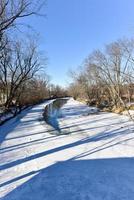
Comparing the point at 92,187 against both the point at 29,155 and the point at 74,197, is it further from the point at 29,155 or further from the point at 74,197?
the point at 29,155

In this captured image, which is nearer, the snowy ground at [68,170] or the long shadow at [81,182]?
the long shadow at [81,182]

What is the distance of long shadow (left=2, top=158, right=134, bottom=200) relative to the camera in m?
6.30

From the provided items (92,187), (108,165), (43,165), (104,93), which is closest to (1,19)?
(43,165)

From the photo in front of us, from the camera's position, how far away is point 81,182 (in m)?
7.17

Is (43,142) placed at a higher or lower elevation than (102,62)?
lower

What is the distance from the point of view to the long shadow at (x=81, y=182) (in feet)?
20.7

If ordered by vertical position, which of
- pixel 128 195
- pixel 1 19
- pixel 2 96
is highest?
pixel 1 19

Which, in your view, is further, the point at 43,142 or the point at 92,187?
the point at 43,142

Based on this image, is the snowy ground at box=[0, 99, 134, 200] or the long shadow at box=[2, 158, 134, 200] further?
the snowy ground at box=[0, 99, 134, 200]

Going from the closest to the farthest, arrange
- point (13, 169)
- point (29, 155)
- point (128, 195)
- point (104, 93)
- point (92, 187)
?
point (128, 195) < point (92, 187) < point (13, 169) < point (29, 155) < point (104, 93)

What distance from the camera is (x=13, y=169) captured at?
8.55 meters

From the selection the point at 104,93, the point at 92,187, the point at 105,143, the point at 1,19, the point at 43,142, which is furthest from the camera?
the point at 104,93

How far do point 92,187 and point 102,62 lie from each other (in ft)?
124

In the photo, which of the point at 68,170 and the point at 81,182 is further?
the point at 68,170
